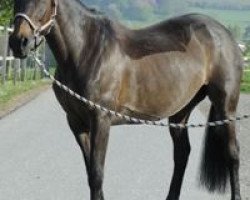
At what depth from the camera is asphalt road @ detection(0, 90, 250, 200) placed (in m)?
6.48

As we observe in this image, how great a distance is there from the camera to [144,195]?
6.38m

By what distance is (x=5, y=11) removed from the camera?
23953 mm

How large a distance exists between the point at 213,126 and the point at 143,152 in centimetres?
282

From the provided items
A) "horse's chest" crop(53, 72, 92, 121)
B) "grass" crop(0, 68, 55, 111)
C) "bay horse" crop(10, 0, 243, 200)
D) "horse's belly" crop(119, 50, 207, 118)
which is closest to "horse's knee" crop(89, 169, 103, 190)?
"bay horse" crop(10, 0, 243, 200)

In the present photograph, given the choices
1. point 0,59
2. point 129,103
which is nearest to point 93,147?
point 129,103

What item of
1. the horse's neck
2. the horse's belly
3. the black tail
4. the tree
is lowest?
the tree

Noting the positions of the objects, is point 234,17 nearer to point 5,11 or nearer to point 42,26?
point 5,11

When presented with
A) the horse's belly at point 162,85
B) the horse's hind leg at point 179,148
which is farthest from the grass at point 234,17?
the horse's belly at point 162,85

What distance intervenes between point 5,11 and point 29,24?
20102 mm

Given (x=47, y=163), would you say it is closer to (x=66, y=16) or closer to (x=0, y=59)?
(x=66, y=16)

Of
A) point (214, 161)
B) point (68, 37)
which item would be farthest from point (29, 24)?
point (214, 161)

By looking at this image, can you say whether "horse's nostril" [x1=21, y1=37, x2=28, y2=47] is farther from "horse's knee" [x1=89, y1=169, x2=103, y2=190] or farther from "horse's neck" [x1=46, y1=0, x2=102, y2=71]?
"horse's knee" [x1=89, y1=169, x2=103, y2=190]

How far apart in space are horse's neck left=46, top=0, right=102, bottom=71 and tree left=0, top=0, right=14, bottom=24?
19.3 meters

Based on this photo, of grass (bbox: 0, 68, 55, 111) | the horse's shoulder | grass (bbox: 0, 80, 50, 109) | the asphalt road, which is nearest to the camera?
the horse's shoulder
